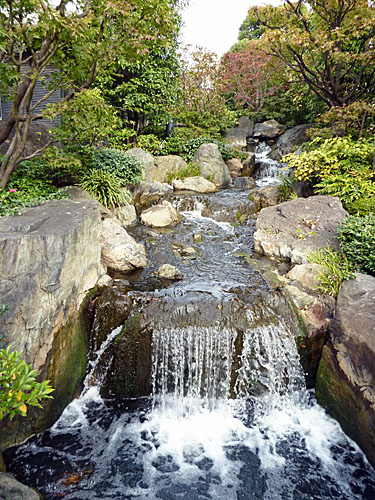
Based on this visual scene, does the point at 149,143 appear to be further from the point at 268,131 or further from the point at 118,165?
the point at 268,131

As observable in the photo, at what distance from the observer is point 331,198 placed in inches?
325

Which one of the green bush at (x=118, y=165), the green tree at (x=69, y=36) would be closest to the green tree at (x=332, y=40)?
the green tree at (x=69, y=36)

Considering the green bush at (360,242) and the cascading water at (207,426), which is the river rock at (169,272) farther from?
the green bush at (360,242)

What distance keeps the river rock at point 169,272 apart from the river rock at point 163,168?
5.82m

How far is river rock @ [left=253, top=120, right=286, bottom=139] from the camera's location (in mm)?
20281

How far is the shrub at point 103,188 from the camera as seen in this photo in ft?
29.6

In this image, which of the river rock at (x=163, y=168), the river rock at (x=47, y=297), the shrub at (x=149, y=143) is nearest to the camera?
the river rock at (x=47, y=297)

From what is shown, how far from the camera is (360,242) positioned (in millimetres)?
6086

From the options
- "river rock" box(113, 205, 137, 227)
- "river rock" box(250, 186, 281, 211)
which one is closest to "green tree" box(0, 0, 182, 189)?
"river rock" box(113, 205, 137, 227)

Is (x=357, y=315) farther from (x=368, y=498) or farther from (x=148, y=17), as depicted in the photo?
(x=148, y=17)

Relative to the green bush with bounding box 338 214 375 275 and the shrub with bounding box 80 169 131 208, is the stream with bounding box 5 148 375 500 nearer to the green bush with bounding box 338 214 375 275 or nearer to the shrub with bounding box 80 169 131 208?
the green bush with bounding box 338 214 375 275

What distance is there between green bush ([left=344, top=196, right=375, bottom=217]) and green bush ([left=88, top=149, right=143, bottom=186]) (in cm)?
647

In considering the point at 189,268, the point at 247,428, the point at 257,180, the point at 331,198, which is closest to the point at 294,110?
the point at 257,180

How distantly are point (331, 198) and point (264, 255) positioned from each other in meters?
2.40
